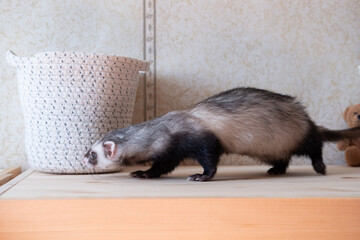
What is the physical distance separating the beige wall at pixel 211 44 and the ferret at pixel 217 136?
38cm

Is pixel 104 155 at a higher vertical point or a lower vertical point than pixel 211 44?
lower

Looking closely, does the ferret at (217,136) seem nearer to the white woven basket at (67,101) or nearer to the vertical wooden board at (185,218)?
the white woven basket at (67,101)

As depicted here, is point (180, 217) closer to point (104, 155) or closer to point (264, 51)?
point (104, 155)

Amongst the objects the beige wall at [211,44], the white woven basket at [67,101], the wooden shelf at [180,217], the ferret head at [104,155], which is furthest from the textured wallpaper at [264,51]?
the wooden shelf at [180,217]

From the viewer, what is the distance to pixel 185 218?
72 centimetres

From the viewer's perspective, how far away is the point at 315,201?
73 centimetres

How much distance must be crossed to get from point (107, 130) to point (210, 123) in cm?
32

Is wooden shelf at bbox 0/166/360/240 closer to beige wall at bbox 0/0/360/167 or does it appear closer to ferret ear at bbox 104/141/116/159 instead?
ferret ear at bbox 104/141/116/159

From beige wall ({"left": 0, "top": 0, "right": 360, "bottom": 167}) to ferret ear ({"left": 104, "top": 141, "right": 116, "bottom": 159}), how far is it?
44 centimetres

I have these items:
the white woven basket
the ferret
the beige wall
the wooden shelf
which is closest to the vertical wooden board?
the wooden shelf

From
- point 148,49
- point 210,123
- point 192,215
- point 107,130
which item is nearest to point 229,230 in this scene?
point 192,215

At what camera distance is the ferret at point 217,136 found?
1023mm

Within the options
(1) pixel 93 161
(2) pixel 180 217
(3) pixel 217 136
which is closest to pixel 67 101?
(1) pixel 93 161

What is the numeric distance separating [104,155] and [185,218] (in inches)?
15.0
